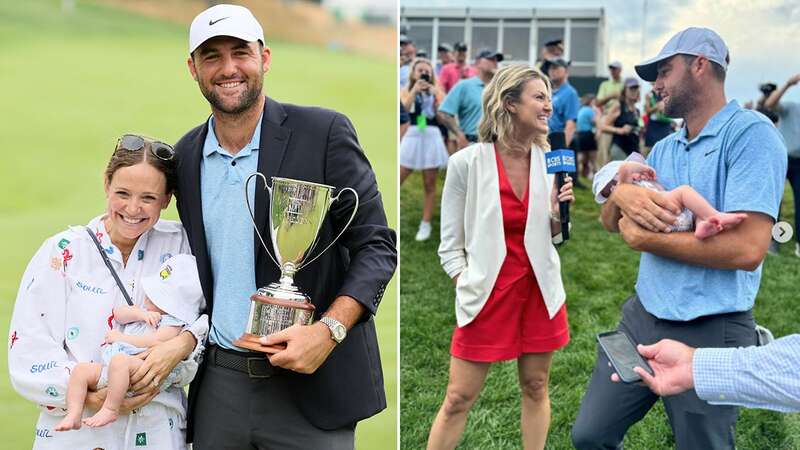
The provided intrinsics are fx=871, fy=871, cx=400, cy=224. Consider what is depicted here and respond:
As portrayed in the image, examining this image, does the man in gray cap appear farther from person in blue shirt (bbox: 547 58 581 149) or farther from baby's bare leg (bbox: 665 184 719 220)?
person in blue shirt (bbox: 547 58 581 149)

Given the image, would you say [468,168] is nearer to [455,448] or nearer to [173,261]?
[455,448]

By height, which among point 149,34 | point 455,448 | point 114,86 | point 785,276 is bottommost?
point 455,448

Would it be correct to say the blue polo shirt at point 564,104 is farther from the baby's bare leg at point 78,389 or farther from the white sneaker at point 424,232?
the baby's bare leg at point 78,389

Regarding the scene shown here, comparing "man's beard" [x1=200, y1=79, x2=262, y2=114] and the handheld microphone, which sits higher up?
"man's beard" [x1=200, y1=79, x2=262, y2=114]

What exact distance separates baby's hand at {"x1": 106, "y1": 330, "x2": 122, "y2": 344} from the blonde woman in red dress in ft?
4.82

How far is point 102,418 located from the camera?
1964mm

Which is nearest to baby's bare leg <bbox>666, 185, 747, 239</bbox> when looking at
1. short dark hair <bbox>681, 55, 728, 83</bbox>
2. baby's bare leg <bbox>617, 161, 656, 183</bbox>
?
baby's bare leg <bbox>617, 161, 656, 183</bbox>

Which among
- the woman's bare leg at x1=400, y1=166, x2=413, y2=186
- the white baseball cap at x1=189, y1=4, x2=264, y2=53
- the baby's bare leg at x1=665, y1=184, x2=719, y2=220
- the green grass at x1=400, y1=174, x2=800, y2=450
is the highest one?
the white baseball cap at x1=189, y1=4, x2=264, y2=53

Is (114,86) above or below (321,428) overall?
above

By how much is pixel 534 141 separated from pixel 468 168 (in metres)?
0.28

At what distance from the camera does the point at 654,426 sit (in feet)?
12.2

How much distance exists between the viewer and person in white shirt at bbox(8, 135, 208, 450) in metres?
2.03

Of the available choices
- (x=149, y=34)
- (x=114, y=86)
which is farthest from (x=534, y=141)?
(x=149, y=34)

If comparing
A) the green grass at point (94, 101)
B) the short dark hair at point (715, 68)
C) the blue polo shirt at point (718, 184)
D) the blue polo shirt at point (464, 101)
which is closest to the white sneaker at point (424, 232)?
the green grass at point (94, 101)
